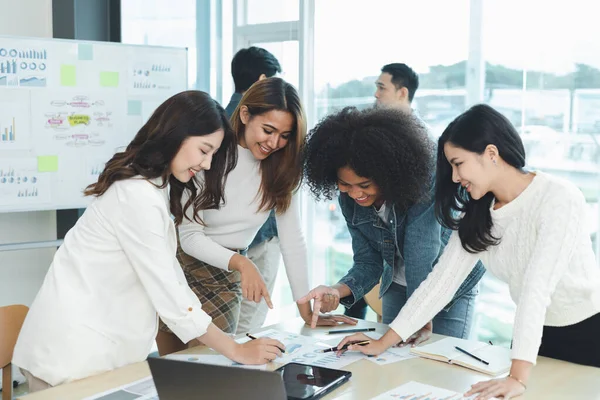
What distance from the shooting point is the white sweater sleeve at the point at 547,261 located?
1660 millimetres

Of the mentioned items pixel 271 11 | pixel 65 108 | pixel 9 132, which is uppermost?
pixel 271 11

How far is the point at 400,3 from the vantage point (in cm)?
387

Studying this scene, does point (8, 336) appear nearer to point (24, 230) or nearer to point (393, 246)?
point (393, 246)

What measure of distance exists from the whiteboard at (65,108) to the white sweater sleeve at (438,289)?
2231 millimetres

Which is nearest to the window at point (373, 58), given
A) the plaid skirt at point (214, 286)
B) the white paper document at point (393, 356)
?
the plaid skirt at point (214, 286)

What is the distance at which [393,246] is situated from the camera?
2225mm

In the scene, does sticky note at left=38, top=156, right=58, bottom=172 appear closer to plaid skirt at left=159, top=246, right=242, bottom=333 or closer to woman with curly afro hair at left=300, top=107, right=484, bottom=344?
plaid skirt at left=159, top=246, right=242, bottom=333

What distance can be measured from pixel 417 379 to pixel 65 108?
8.39 ft

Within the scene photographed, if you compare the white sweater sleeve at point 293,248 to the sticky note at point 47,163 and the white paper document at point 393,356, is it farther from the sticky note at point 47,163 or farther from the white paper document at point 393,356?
the sticky note at point 47,163

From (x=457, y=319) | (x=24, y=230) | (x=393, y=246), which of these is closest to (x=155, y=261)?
(x=393, y=246)

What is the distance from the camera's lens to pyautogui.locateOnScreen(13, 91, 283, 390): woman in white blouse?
5.61 feet

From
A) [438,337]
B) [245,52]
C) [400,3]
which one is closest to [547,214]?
[438,337]

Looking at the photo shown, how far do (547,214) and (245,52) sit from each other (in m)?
2.07

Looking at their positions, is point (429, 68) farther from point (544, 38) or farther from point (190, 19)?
point (190, 19)
